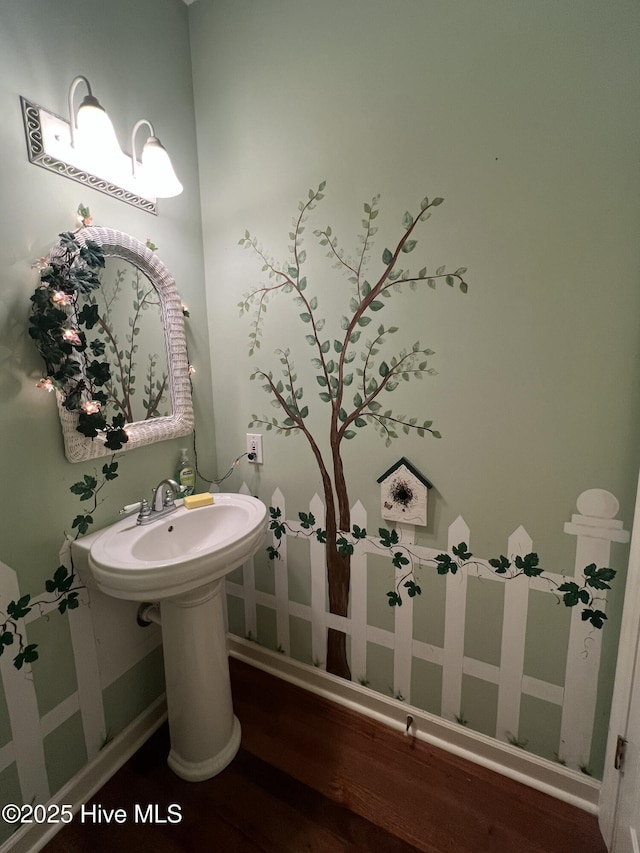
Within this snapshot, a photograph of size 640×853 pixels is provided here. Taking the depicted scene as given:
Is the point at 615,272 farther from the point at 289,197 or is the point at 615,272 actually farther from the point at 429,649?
the point at 429,649

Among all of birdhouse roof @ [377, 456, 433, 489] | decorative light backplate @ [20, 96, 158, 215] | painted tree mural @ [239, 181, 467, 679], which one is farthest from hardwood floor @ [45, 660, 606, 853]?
decorative light backplate @ [20, 96, 158, 215]

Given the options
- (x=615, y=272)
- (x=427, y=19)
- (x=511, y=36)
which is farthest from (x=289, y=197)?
(x=615, y=272)

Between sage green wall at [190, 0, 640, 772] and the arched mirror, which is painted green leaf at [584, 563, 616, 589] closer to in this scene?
sage green wall at [190, 0, 640, 772]

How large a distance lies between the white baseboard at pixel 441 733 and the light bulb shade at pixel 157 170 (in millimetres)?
1870

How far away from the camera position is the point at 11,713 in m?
0.95

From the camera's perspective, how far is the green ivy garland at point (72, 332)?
93 centimetres

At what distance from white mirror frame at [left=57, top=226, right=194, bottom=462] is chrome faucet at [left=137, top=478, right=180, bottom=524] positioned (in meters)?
0.17

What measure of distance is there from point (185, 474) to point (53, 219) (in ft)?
2.95

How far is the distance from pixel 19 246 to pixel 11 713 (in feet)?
4.09

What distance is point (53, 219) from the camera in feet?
3.22

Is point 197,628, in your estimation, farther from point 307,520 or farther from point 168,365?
point 168,365

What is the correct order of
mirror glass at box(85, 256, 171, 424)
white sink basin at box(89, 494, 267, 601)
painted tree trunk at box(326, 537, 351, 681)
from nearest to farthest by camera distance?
white sink basin at box(89, 494, 267, 601), mirror glass at box(85, 256, 171, 424), painted tree trunk at box(326, 537, 351, 681)

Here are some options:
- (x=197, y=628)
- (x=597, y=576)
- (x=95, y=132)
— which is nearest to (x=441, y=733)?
(x=597, y=576)

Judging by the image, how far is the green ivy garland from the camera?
93 centimetres
